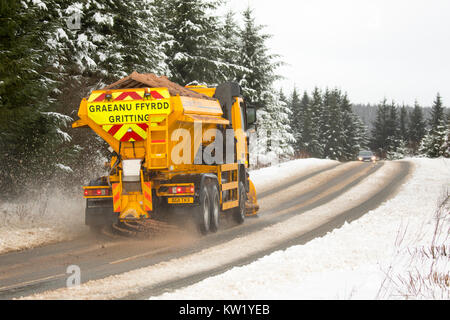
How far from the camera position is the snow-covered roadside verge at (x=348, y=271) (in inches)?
218

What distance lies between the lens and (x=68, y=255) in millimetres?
8891

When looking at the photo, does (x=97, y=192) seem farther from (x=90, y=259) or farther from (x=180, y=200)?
(x=90, y=259)

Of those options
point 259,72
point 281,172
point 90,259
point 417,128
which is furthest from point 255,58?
point 417,128

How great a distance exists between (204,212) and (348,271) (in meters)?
4.76

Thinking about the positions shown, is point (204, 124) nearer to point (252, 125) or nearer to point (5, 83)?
point (252, 125)

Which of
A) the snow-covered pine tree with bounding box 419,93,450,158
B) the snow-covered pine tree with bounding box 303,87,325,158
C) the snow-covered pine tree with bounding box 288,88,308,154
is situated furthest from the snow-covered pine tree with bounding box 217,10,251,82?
the snow-covered pine tree with bounding box 288,88,308,154

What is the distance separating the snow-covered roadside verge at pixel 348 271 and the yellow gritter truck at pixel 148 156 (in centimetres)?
296

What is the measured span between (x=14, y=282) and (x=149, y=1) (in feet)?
50.7

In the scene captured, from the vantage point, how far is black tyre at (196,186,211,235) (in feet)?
35.0

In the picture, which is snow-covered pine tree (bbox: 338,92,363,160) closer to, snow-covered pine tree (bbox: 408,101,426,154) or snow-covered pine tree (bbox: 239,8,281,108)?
snow-covered pine tree (bbox: 408,101,426,154)

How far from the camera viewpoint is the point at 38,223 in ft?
38.4

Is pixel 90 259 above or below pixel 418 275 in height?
below

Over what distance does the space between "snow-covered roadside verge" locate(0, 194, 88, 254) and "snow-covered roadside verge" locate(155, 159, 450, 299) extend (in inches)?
191

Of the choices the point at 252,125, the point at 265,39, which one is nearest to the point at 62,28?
the point at 252,125
